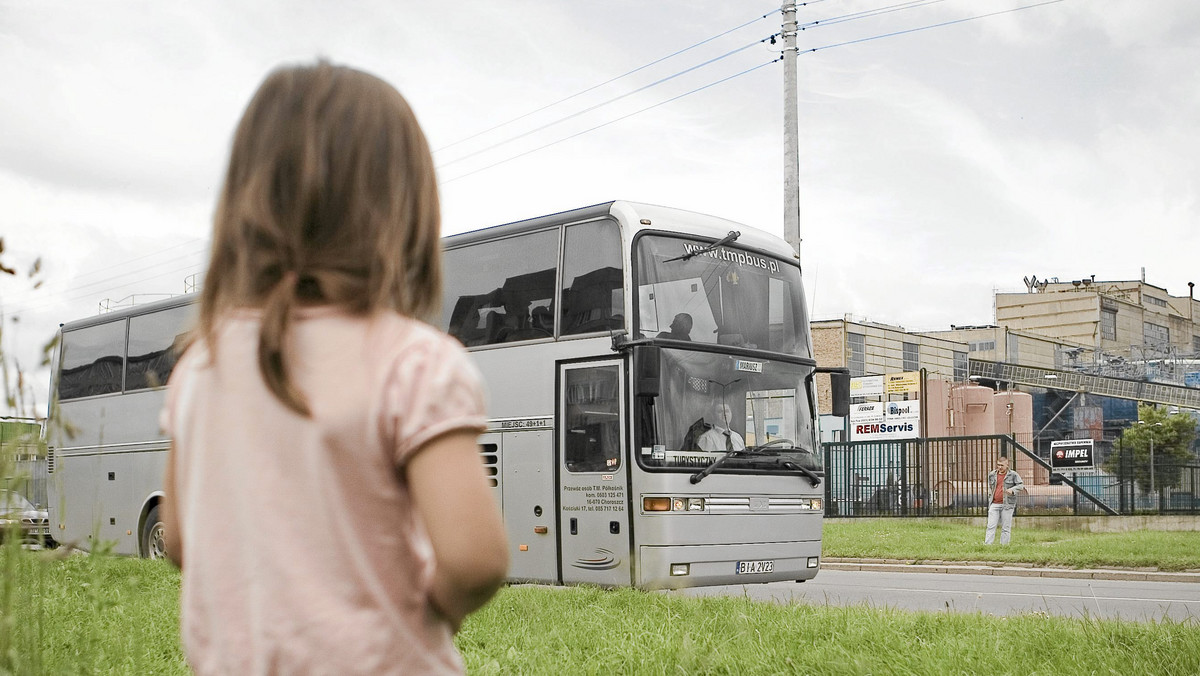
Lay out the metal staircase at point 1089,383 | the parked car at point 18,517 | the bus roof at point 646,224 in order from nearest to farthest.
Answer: the parked car at point 18,517 → the bus roof at point 646,224 → the metal staircase at point 1089,383

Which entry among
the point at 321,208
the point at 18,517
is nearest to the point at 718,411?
the point at 18,517

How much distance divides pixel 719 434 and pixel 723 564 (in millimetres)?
1313

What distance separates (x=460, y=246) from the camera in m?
13.6

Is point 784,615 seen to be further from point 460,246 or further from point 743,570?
point 460,246

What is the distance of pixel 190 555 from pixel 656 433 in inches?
385

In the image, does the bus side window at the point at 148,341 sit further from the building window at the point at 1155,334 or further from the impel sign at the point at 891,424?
the building window at the point at 1155,334

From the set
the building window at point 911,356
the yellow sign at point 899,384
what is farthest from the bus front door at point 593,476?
the building window at point 911,356

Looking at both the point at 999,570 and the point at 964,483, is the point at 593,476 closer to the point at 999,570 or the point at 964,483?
the point at 999,570

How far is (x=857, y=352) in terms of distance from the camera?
7050cm

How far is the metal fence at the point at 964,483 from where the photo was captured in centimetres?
2711

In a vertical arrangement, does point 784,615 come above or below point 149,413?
below

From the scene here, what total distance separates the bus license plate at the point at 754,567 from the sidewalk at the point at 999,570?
7.64 m

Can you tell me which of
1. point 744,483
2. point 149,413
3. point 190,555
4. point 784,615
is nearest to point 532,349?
point 744,483

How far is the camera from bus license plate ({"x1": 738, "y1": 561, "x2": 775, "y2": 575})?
11.9m
